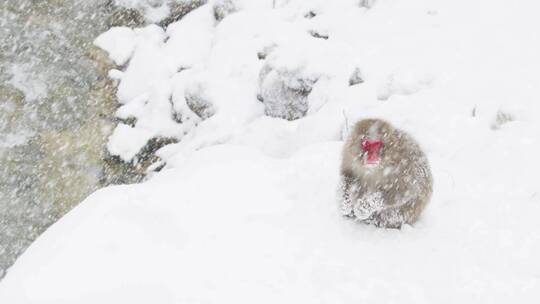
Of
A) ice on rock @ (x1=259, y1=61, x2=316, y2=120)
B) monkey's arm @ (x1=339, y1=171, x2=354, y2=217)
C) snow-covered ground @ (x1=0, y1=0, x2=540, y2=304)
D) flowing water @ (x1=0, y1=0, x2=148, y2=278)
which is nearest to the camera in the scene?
snow-covered ground @ (x1=0, y1=0, x2=540, y2=304)

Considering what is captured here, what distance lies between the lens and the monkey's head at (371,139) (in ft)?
11.9

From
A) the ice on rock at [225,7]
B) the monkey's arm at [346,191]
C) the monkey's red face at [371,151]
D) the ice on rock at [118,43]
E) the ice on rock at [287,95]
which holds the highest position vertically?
the monkey's red face at [371,151]

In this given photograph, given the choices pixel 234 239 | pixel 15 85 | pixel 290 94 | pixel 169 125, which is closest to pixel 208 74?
pixel 169 125

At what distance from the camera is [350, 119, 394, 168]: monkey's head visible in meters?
3.62

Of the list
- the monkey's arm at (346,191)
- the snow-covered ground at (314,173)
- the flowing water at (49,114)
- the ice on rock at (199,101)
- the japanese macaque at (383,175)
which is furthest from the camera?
the ice on rock at (199,101)

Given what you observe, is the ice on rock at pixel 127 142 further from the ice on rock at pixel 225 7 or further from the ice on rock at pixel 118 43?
the ice on rock at pixel 225 7

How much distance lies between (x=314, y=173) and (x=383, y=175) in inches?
40.9

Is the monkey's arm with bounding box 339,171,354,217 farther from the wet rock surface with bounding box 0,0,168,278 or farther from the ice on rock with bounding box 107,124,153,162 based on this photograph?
the ice on rock with bounding box 107,124,153,162

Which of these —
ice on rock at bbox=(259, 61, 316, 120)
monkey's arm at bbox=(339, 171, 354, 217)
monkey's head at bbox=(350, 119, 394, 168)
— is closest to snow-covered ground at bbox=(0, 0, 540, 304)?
ice on rock at bbox=(259, 61, 316, 120)

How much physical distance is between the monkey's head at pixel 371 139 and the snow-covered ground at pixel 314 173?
617 millimetres

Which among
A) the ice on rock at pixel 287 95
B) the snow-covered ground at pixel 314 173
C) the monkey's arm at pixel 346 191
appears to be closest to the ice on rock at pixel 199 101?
the snow-covered ground at pixel 314 173

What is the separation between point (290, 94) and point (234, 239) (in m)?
3.18

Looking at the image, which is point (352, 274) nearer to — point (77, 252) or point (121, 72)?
point (77, 252)

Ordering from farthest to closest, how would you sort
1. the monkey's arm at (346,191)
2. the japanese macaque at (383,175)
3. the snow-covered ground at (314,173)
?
the monkey's arm at (346,191)
the japanese macaque at (383,175)
the snow-covered ground at (314,173)
